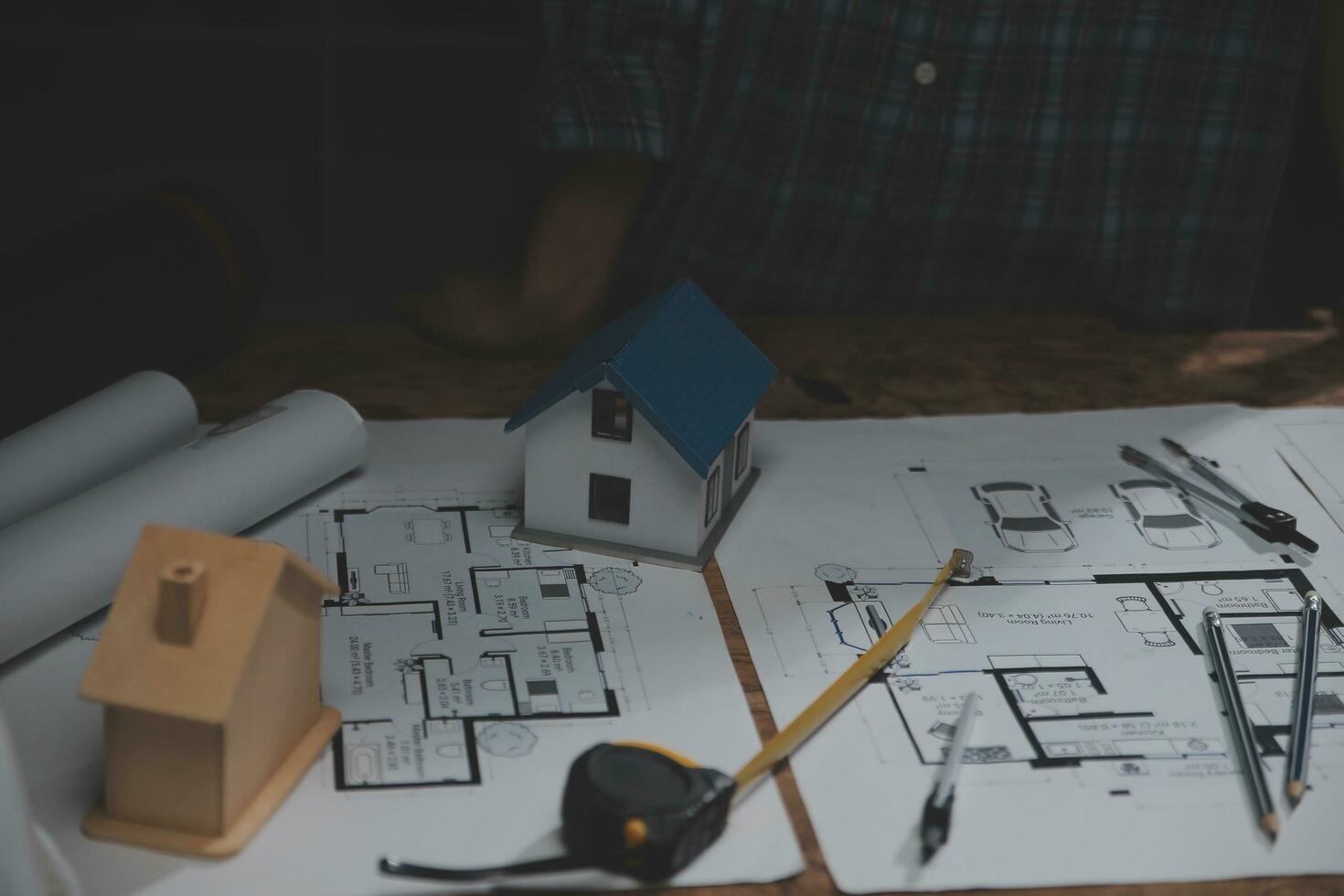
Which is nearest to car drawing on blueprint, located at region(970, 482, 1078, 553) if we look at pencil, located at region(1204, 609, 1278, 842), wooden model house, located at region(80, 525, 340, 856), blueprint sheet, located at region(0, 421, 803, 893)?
pencil, located at region(1204, 609, 1278, 842)

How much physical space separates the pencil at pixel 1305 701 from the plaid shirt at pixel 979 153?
50cm

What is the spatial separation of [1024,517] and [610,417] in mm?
285

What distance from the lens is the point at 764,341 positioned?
1.09m

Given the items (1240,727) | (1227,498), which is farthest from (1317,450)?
(1240,727)

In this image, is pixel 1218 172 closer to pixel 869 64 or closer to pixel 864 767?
pixel 869 64

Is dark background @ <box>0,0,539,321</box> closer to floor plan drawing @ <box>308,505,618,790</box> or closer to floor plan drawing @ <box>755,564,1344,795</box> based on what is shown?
floor plan drawing @ <box>308,505,618,790</box>

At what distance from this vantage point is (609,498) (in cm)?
81

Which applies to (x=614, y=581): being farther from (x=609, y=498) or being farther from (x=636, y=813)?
(x=636, y=813)

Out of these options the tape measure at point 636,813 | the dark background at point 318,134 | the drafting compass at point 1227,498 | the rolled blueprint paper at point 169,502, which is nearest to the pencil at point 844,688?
the tape measure at point 636,813

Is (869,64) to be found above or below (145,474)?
above

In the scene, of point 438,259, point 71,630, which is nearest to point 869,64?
point 438,259

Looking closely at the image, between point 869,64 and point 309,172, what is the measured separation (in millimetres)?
734

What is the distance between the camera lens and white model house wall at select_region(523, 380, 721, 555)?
0.79 metres

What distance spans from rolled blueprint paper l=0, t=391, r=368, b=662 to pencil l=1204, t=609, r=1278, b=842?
531 millimetres
